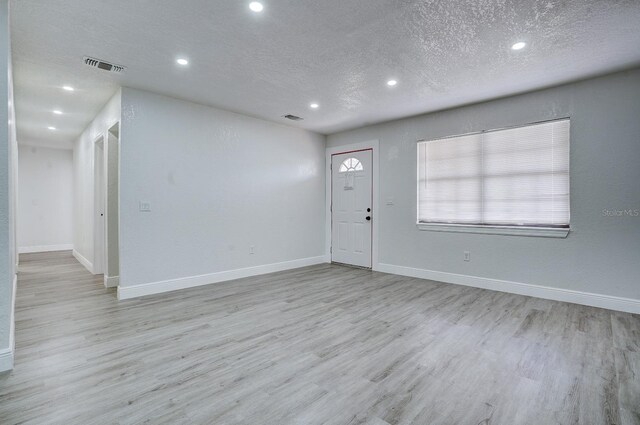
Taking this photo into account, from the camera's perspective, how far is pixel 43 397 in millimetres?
1870

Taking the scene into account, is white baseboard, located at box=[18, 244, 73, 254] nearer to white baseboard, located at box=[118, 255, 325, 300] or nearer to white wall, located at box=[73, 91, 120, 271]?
white wall, located at box=[73, 91, 120, 271]

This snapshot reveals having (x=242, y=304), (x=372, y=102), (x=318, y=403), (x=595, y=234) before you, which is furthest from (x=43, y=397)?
(x=595, y=234)

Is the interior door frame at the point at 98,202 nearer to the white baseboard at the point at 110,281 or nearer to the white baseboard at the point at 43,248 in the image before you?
the white baseboard at the point at 110,281

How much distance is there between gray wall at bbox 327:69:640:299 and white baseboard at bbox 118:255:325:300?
103 inches

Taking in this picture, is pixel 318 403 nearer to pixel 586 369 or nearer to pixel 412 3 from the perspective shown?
pixel 586 369

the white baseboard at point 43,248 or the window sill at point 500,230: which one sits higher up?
the window sill at point 500,230

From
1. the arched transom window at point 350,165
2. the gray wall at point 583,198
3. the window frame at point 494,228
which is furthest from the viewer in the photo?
the arched transom window at point 350,165

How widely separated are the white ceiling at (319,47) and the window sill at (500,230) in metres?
1.79

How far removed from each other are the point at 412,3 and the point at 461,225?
328 centimetres

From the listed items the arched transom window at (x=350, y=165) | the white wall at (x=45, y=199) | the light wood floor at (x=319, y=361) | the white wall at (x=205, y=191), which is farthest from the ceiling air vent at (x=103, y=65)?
the white wall at (x=45, y=199)

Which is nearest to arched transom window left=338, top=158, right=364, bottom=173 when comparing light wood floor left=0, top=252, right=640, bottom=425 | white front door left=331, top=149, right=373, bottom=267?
white front door left=331, top=149, right=373, bottom=267

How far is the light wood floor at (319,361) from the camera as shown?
1762 mm

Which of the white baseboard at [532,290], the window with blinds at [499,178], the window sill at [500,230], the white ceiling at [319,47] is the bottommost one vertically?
the white baseboard at [532,290]

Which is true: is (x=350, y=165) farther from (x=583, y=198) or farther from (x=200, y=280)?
(x=583, y=198)
